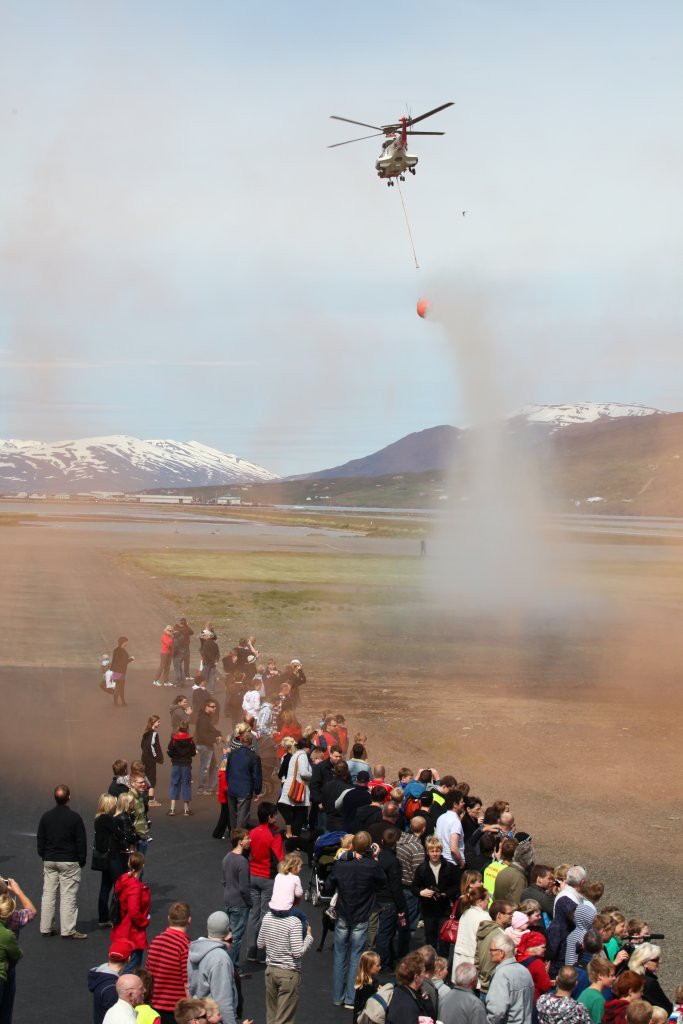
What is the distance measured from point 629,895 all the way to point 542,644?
27082 mm

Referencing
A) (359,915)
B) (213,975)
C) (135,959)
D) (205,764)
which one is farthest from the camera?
(205,764)

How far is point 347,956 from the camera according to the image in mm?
12633

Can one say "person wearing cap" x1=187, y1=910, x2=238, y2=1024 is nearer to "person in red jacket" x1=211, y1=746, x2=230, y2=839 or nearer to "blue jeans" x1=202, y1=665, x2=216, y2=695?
"person in red jacket" x1=211, y1=746, x2=230, y2=839

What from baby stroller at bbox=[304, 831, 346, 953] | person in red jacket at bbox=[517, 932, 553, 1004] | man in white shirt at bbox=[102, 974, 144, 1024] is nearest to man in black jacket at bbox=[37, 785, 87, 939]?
baby stroller at bbox=[304, 831, 346, 953]

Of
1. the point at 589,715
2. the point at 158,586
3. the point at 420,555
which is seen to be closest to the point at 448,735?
the point at 589,715

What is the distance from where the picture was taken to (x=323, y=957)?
14.2 m

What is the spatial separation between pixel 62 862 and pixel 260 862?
2.51 metres

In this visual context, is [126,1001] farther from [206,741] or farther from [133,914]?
[206,741]

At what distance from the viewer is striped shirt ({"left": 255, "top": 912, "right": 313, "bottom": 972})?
11305 millimetres

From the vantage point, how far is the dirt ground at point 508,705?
1997 cm

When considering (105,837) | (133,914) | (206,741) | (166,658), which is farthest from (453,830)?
(166,658)

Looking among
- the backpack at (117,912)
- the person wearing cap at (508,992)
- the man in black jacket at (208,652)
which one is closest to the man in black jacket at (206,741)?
the man in black jacket at (208,652)

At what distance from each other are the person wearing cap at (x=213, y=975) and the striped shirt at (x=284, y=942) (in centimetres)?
104

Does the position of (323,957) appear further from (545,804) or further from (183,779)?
(545,804)
